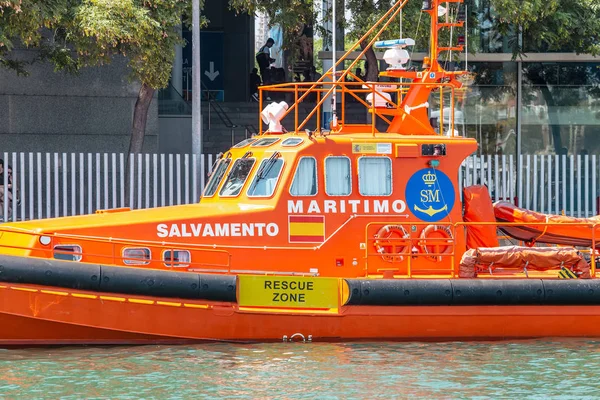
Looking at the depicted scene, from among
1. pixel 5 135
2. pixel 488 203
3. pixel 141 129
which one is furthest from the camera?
pixel 5 135

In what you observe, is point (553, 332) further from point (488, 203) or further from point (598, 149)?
point (598, 149)

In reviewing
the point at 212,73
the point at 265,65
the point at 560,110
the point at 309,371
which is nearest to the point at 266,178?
A: the point at 309,371

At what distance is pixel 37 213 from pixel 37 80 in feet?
16.5

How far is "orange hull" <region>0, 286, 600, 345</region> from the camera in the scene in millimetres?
11219

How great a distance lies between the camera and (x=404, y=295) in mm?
11781

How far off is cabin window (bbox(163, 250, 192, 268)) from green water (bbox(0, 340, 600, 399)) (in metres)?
0.90

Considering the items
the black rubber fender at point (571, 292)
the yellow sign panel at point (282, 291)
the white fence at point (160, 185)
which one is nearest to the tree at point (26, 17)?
the white fence at point (160, 185)

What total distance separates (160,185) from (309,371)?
31.4 ft

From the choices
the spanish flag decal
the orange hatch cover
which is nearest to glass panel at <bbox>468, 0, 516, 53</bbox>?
the orange hatch cover

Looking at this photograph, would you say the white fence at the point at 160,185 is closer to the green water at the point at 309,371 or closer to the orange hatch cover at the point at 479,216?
the orange hatch cover at the point at 479,216

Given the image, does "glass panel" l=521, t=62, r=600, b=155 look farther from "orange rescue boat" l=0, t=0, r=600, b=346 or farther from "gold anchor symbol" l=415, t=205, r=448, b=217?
"gold anchor symbol" l=415, t=205, r=448, b=217

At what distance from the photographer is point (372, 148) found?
1208 centimetres

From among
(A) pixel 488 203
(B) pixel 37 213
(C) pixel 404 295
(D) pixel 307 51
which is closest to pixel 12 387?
(C) pixel 404 295

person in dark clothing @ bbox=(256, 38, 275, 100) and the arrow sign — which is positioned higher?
the arrow sign
